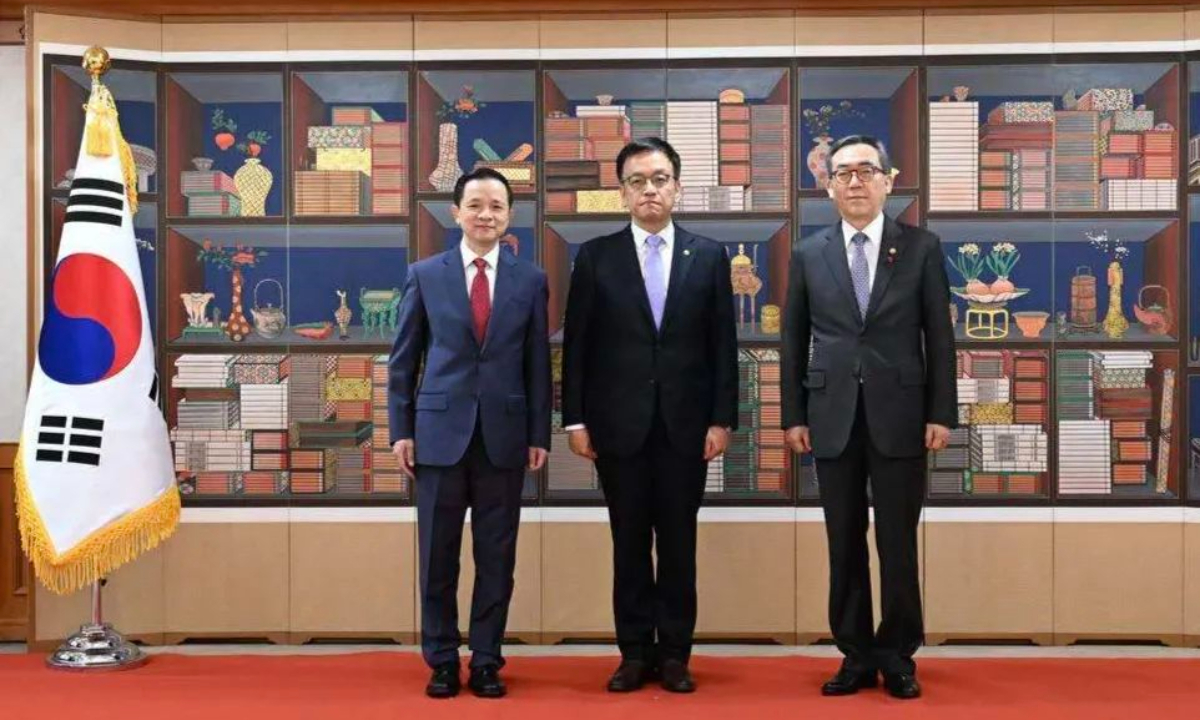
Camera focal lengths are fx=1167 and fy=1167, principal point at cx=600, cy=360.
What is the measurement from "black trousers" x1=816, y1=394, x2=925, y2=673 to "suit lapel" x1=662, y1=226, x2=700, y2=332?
65 centimetres

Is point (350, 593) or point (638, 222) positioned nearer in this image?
point (638, 222)

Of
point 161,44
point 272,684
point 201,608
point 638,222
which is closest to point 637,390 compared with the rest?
point 638,222

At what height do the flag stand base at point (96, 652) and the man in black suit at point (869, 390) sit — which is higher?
the man in black suit at point (869, 390)

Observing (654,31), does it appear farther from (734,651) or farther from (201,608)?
(201,608)

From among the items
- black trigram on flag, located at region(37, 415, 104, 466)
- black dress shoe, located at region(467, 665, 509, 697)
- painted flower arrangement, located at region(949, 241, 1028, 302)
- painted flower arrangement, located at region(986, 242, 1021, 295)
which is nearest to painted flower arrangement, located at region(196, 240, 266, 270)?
black trigram on flag, located at region(37, 415, 104, 466)

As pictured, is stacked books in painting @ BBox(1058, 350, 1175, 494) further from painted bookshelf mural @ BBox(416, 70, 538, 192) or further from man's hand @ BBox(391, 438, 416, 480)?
man's hand @ BBox(391, 438, 416, 480)

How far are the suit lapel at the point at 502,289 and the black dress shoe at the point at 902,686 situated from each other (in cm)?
162

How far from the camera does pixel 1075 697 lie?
3.68 metres

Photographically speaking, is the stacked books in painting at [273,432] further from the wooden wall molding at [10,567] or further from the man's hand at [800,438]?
the man's hand at [800,438]

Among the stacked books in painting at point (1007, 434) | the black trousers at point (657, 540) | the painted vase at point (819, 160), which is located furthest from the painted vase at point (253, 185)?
the stacked books in painting at point (1007, 434)

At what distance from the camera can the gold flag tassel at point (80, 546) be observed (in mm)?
3984

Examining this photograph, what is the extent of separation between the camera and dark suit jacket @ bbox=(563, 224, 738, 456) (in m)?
3.60

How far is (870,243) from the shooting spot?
12.0ft

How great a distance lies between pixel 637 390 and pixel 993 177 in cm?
180
